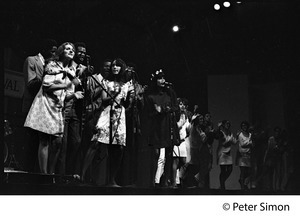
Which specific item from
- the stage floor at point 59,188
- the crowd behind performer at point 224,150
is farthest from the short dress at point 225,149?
the stage floor at point 59,188

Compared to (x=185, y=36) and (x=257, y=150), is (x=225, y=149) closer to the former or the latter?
(x=257, y=150)

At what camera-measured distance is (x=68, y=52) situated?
7555mm

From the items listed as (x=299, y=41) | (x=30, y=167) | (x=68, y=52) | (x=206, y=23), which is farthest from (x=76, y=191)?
(x=299, y=41)

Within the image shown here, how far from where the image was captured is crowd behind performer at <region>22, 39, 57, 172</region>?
24.3 ft

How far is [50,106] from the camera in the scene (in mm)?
7480

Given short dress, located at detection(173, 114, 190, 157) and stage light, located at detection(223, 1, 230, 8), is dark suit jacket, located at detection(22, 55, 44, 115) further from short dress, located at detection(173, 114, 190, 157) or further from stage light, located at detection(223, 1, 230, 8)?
stage light, located at detection(223, 1, 230, 8)

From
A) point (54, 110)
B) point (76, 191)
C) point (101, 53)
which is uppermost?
point (101, 53)

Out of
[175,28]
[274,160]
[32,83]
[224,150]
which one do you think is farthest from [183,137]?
[32,83]

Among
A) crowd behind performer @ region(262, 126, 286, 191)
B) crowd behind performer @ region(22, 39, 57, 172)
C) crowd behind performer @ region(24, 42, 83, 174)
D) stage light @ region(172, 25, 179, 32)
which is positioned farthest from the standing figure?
crowd behind performer @ region(22, 39, 57, 172)

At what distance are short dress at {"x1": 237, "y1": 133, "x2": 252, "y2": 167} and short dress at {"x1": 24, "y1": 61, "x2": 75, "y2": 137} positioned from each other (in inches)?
57.1

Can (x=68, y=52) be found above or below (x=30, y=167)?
above

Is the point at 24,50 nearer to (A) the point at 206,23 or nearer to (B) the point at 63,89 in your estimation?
(B) the point at 63,89

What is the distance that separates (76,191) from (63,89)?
0.79 m

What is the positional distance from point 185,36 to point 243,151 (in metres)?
1.03
